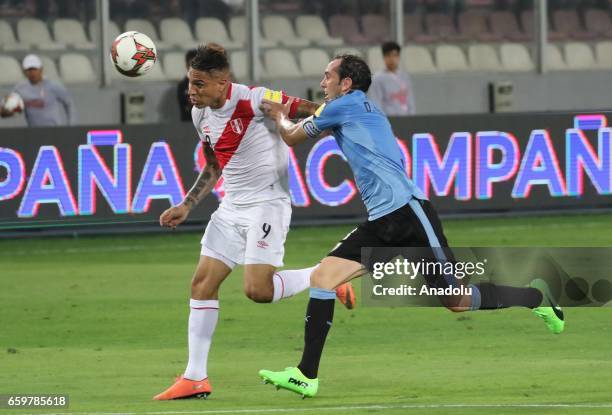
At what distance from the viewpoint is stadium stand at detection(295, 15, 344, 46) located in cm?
2439

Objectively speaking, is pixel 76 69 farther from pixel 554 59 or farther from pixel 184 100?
pixel 554 59

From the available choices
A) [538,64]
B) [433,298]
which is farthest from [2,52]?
[433,298]

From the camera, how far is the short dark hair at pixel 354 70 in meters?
9.22

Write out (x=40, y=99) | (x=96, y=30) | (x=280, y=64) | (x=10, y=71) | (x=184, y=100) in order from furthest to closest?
(x=280, y=64) → (x=96, y=30) → (x=10, y=71) → (x=184, y=100) → (x=40, y=99)

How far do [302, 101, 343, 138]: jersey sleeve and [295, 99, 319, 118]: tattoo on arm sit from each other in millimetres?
424

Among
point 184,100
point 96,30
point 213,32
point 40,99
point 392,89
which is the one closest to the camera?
point 40,99

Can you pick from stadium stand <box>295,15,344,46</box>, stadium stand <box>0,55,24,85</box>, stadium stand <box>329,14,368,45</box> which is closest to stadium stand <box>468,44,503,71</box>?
stadium stand <box>329,14,368,45</box>

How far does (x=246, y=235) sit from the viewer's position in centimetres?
962

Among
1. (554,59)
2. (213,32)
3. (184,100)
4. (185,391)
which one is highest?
(213,32)

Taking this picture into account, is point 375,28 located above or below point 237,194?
above

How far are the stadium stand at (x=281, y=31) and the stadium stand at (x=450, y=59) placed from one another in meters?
2.47

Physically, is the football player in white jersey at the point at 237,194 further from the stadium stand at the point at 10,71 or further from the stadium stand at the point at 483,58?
the stadium stand at the point at 483,58

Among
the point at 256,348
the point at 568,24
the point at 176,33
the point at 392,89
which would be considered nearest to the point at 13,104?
the point at 392,89

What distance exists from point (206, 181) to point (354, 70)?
141 centimetres
